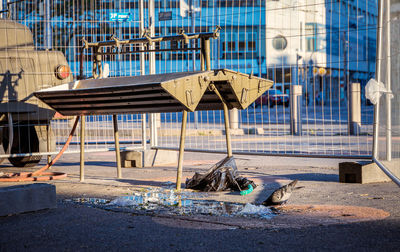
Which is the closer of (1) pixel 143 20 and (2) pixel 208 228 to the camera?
(2) pixel 208 228

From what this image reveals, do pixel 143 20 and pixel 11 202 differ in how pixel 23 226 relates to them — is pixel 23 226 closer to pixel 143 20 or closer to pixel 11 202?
pixel 11 202

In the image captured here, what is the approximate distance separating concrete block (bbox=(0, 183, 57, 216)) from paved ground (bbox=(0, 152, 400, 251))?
9cm

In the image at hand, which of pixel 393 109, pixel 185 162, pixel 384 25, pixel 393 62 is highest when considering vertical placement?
pixel 384 25

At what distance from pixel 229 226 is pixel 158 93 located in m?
2.18

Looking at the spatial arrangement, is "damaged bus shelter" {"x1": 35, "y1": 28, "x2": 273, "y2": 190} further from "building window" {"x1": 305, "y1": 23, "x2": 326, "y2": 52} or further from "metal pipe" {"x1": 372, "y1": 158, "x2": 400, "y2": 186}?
"building window" {"x1": 305, "y1": 23, "x2": 326, "y2": 52}

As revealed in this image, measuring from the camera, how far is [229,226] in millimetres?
5172

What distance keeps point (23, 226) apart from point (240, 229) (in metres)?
1.93

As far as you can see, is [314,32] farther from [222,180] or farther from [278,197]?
[278,197]

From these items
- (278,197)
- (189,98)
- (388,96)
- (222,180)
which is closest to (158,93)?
(189,98)

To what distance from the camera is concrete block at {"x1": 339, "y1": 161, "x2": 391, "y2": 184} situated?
314 inches

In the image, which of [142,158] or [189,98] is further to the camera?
[142,158]

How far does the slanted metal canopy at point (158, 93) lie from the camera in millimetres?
6535

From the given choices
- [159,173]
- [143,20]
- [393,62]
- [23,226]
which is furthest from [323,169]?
[23,226]

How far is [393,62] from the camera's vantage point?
22.4ft
